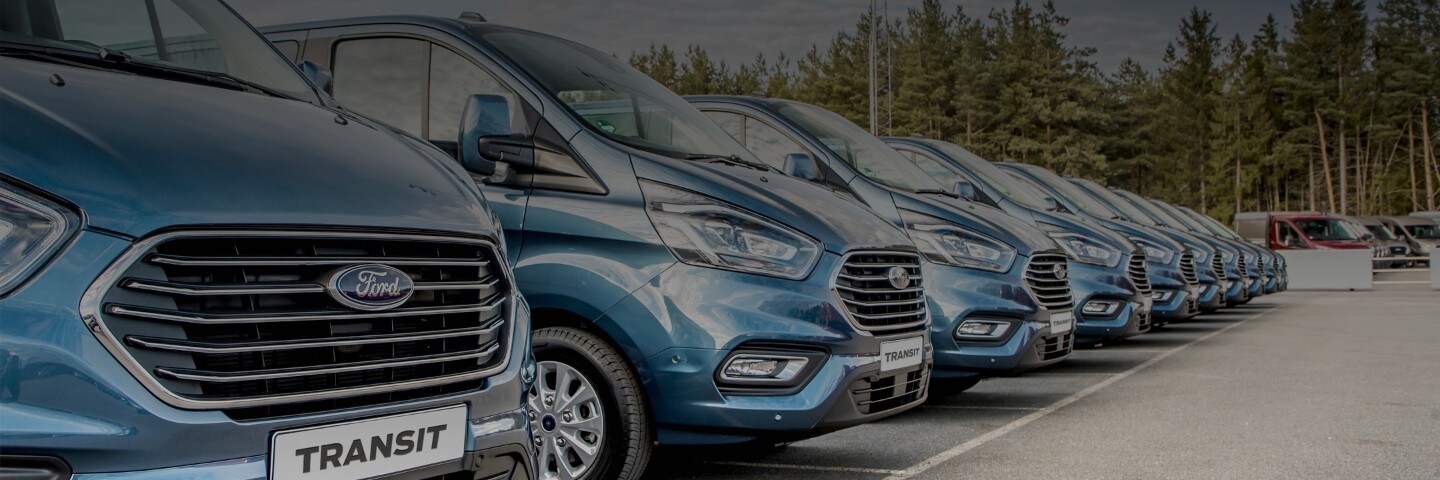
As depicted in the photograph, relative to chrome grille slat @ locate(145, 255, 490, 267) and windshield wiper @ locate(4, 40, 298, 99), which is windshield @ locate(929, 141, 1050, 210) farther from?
chrome grille slat @ locate(145, 255, 490, 267)

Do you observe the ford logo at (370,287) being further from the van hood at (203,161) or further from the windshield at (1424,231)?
the windshield at (1424,231)

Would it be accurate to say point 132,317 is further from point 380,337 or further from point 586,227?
point 586,227

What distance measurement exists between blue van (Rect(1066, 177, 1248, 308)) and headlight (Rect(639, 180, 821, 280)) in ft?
31.1

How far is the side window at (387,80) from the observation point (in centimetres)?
551

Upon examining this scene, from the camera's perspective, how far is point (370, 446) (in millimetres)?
2664

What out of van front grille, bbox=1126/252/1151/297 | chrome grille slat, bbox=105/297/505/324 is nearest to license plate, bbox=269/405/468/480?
chrome grille slat, bbox=105/297/505/324

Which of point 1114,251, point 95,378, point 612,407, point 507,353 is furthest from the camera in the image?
point 1114,251

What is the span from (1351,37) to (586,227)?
77.3 metres

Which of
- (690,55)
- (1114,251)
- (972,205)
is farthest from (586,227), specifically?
(690,55)

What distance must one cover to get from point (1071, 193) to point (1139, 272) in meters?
2.70

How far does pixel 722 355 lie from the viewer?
4.60 metres

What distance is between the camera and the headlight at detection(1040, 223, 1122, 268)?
9672mm

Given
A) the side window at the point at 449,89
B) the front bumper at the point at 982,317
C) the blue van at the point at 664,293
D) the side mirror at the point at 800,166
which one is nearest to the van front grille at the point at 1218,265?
the front bumper at the point at 982,317

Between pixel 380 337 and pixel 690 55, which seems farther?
pixel 690 55
